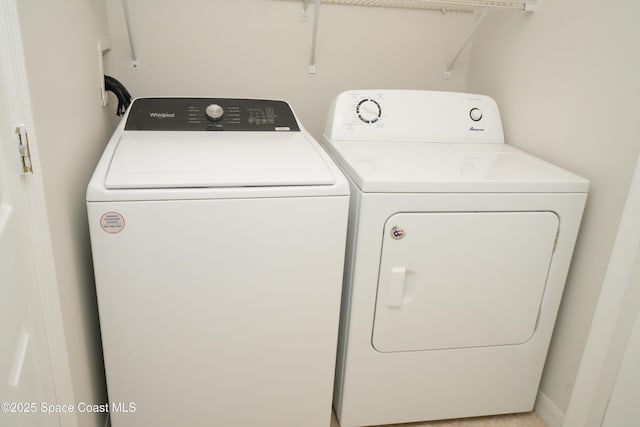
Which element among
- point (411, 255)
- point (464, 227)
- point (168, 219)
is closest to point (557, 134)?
point (464, 227)

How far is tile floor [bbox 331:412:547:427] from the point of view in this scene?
1.79 metres

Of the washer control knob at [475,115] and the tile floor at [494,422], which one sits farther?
the washer control knob at [475,115]

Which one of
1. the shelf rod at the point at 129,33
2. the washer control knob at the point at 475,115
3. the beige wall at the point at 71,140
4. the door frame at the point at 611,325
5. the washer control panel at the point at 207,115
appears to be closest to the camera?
the beige wall at the point at 71,140

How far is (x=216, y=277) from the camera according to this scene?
1.35 meters

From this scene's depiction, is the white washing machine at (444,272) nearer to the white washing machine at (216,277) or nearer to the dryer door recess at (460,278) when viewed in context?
the dryer door recess at (460,278)

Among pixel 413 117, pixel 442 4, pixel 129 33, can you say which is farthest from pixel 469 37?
pixel 129 33

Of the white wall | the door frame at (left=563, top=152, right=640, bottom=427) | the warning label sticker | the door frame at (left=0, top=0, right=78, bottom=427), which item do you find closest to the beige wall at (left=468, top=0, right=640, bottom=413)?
the door frame at (left=563, top=152, right=640, bottom=427)

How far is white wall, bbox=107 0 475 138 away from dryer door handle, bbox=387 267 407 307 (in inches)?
39.5

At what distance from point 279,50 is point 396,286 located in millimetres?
1214

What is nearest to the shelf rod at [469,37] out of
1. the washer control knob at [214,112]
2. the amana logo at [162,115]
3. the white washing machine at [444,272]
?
the white washing machine at [444,272]

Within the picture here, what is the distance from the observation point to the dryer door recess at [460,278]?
1.49 meters

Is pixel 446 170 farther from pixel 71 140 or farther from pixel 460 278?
pixel 71 140

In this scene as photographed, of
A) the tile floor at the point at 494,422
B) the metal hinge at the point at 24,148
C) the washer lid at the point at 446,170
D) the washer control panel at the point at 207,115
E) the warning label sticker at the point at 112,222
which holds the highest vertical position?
the metal hinge at the point at 24,148

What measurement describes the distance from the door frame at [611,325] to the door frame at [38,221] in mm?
1556
